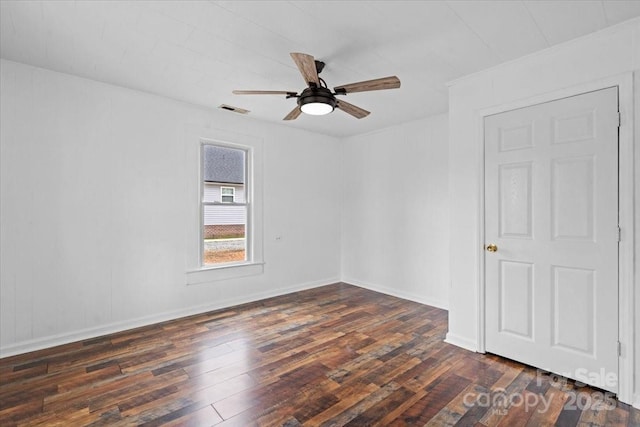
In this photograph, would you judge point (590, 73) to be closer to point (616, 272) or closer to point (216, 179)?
point (616, 272)

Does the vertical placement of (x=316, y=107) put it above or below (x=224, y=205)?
above

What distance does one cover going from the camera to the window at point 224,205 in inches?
167

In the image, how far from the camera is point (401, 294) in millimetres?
4809

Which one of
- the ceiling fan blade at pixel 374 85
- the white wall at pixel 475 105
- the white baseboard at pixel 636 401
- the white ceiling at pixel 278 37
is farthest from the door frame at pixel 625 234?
the ceiling fan blade at pixel 374 85

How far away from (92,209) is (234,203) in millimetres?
1669

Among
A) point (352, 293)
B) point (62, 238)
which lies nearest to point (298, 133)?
point (352, 293)

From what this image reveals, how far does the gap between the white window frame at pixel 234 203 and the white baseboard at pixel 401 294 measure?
1.78 m

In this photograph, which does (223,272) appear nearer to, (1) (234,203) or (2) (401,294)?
(1) (234,203)

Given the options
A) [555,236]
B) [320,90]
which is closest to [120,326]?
[320,90]

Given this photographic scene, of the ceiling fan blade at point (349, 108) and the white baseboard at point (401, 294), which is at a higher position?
the ceiling fan blade at point (349, 108)

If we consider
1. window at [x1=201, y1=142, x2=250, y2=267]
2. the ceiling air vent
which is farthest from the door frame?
window at [x1=201, y1=142, x2=250, y2=267]

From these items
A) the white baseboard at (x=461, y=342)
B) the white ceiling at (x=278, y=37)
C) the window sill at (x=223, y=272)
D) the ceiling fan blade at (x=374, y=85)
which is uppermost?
the white ceiling at (x=278, y=37)

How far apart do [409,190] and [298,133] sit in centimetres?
200

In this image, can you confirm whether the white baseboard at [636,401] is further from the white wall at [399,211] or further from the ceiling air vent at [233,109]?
the ceiling air vent at [233,109]
